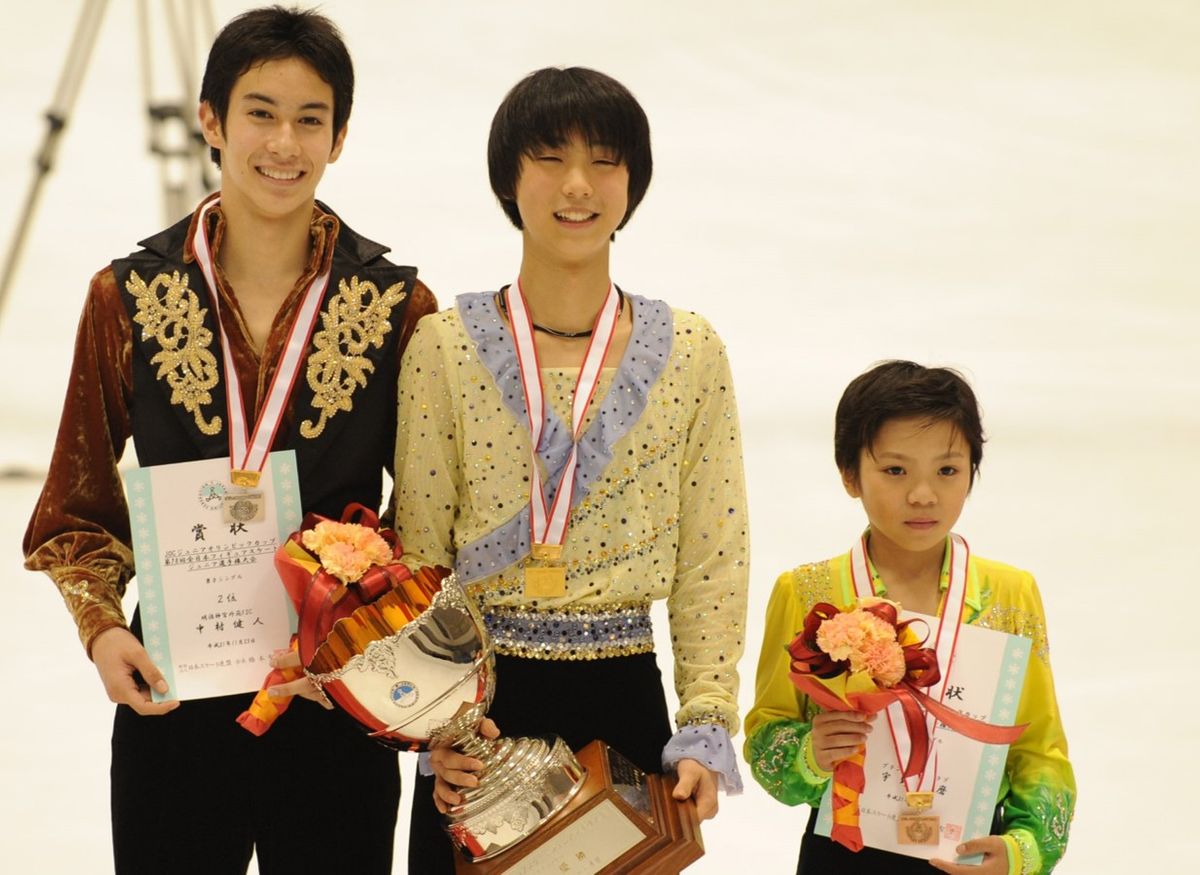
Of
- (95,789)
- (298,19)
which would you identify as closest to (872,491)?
(298,19)

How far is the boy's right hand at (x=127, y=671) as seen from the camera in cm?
194

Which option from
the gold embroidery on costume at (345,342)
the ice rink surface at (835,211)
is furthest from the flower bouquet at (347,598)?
the ice rink surface at (835,211)

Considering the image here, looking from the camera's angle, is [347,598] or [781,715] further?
[781,715]

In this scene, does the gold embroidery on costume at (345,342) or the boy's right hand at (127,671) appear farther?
the gold embroidery on costume at (345,342)

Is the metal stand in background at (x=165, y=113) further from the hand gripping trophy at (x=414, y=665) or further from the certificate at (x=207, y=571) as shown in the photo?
the hand gripping trophy at (x=414, y=665)

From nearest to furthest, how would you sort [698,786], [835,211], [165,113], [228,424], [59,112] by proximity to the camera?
[698,786] < [228,424] < [165,113] < [59,112] < [835,211]

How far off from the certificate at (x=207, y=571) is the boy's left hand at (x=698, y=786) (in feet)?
1.68

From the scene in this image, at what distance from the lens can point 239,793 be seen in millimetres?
2033

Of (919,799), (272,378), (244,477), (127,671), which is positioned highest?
(272,378)

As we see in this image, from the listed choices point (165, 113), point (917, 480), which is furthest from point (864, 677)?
point (165, 113)

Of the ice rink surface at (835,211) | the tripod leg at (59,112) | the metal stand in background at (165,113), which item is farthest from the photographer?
the tripod leg at (59,112)

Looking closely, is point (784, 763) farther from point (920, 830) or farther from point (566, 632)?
point (566, 632)

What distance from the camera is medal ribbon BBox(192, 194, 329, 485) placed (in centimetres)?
198

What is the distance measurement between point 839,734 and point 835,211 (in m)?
4.94
